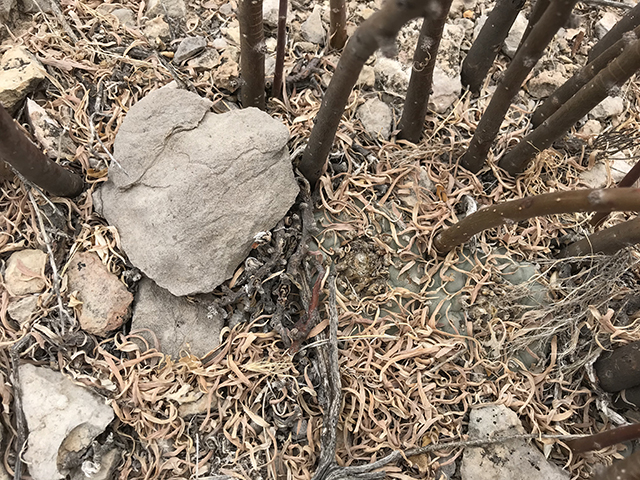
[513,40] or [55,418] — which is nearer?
[55,418]

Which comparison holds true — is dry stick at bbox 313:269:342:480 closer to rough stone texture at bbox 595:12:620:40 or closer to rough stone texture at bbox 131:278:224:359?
rough stone texture at bbox 131:278:224:359

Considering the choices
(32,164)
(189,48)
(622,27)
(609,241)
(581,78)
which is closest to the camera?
(32,164)

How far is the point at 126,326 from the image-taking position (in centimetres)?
135

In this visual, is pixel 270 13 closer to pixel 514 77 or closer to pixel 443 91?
pixel 443 91

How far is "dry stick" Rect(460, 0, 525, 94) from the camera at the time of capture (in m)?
1.47

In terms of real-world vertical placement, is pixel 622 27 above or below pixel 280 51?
above

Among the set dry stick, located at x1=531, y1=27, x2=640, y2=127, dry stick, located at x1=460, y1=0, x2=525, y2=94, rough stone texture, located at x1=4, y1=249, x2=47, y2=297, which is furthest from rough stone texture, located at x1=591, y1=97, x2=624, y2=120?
rough stone texture, located at x1=4, y1=249, x2=47, y2=297

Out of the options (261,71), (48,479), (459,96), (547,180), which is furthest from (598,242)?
(48,479)

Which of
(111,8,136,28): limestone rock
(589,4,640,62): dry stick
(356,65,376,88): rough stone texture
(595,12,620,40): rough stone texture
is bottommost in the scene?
(356,65,376,88): rough stone texture

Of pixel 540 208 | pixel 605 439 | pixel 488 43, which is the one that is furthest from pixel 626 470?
pixel 488 43

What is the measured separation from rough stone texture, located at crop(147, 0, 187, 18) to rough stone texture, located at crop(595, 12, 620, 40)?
170 cm

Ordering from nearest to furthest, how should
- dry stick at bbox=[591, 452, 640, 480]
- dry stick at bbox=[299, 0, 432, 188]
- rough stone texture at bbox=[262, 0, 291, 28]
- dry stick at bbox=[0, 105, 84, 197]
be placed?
dry stick at bbox=[299, 0, 432, 188]
dry stick at bbox=[591, 452, 640, 480]
dry stick at bbox=[0, 105, 84, 197]
rough stone texture at bbox=[262, 0, 291, 28]

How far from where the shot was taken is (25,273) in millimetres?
1306

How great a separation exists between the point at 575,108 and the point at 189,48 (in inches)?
50.0
